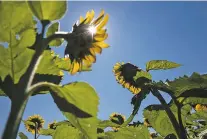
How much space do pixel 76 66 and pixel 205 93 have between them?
3.79 feet

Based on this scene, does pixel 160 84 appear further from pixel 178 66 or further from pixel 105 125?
pixel 105 125

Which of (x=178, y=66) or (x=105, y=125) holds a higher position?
(x=178, y=66)

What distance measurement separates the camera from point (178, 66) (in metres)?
3.08

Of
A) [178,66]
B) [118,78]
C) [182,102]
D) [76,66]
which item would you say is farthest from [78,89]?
[118,78]

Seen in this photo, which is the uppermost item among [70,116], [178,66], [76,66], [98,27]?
[178,66]

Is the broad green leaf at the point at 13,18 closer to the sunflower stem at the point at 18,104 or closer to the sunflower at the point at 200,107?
the sunflower stem at the point at 18,104

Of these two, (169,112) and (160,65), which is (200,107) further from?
(169,112)

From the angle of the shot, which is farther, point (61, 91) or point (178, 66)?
point (178, 66)

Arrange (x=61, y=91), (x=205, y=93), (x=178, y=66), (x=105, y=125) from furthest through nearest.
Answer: (x=105, y=125)
(x=178, y=66)
(x=205, y=93)
(x=61, y=91)

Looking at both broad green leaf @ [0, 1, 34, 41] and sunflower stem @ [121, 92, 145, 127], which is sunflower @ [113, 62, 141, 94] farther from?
broad green leaf @ [0, 1, 34, 41]

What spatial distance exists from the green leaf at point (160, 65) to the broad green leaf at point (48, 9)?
6.51ft

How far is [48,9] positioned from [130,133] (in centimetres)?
205

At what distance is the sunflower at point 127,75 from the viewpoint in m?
3.54

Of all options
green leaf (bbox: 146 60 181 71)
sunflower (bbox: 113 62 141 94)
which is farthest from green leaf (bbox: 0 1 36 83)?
sunflower (bbox: 113 62 141 94)
